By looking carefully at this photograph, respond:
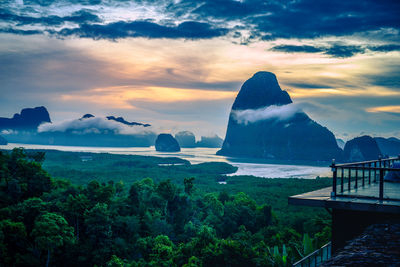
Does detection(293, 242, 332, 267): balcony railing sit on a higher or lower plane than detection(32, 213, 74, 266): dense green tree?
higher

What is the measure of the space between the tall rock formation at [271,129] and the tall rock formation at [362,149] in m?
17.0

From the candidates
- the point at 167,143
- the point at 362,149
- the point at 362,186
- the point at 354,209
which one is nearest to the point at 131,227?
the point at 362,186

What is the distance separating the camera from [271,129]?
14325 cm

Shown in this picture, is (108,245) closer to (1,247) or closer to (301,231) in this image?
(1,247)

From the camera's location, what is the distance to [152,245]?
67.3ft

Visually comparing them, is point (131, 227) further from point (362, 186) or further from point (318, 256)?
point (362, 186)

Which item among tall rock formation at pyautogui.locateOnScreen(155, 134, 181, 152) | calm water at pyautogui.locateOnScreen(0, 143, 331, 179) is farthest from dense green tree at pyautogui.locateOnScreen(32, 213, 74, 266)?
tall rock formation at pyautogui.locateOnScreen(155, 134, 181, 152)

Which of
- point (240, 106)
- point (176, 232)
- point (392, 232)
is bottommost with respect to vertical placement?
point (176, 232)

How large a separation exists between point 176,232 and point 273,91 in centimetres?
13326

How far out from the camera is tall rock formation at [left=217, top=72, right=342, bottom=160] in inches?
5011

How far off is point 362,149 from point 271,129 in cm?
4787

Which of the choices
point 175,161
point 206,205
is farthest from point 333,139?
point 206,205

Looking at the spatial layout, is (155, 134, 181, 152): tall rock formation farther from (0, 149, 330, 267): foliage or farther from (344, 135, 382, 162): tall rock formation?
(0, 149, 330, 267): foliage

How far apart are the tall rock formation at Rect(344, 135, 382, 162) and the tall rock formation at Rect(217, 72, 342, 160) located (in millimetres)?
16957
